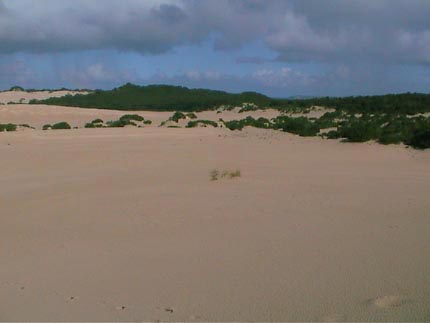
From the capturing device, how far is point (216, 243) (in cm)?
609

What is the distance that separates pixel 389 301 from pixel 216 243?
7.64 feet

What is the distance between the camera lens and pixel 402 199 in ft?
27.2

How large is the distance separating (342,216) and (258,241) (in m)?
1.63

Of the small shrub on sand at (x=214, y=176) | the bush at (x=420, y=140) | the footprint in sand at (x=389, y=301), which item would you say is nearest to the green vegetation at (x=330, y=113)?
the bush at (x=420, y=140)

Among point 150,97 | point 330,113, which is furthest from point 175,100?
point 330,113

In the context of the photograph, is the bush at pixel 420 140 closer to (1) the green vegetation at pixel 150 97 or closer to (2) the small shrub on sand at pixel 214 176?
A: (2) the small shrub on sand at pixel 214 176

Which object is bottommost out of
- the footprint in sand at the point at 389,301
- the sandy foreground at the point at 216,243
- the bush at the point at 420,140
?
the sandy foreground at the point at 216,243

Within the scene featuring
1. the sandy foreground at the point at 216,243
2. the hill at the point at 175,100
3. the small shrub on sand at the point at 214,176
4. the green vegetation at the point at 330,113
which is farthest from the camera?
the hill at the point at 175,100

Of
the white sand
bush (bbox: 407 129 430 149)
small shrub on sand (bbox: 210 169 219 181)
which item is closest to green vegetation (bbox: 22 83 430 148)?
bush (bbox: 407 129 430 149)

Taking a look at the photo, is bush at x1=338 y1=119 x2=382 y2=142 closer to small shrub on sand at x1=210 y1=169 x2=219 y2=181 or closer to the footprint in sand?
small shrub on sand at x1=210 y1=169 x2=219 y2=181

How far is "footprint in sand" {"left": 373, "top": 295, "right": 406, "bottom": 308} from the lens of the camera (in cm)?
416

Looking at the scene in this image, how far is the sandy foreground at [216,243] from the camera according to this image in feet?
14.3

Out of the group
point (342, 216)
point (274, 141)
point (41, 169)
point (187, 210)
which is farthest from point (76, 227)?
point (274, 141)

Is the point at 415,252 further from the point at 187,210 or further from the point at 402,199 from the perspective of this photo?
the point at 187,210
